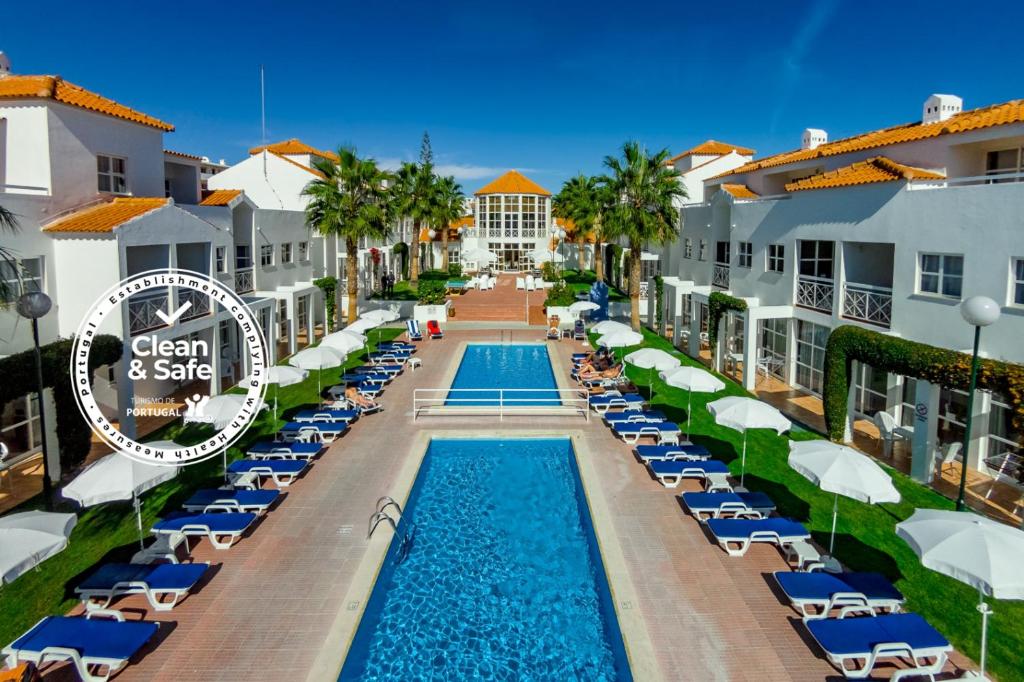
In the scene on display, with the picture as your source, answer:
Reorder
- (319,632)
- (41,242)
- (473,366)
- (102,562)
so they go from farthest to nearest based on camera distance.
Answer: (473,366) < (41,242) < (102,562) < (319,632)

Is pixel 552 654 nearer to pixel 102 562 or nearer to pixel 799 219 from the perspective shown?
pixel 102 562

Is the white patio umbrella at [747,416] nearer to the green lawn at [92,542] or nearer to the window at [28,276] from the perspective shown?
the green lawn at [92,542]

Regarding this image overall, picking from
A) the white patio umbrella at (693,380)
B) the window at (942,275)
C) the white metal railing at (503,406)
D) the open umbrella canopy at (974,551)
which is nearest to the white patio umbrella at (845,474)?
the open umbrella canopy at (974,551)

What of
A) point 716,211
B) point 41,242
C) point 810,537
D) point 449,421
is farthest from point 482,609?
point 716,211

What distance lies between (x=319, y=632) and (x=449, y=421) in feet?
33.6

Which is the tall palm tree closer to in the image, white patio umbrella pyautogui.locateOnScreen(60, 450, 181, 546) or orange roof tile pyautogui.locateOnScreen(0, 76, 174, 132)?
orange roof tile pyautogui.locateOnScreen(0, 76, 174, 132)

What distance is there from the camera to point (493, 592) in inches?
422

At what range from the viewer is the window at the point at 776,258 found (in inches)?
891

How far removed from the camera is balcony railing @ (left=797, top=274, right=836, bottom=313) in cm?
1977

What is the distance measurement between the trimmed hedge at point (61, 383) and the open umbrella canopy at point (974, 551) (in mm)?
15587

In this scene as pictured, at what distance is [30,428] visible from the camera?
645 inches

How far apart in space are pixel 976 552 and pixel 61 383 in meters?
16.4

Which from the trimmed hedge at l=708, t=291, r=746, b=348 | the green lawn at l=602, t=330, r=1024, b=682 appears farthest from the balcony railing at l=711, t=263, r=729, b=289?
the green lawn at l=602, t=330, r=1024, b=682

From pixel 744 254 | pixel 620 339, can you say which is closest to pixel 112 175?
pixel 620 339
